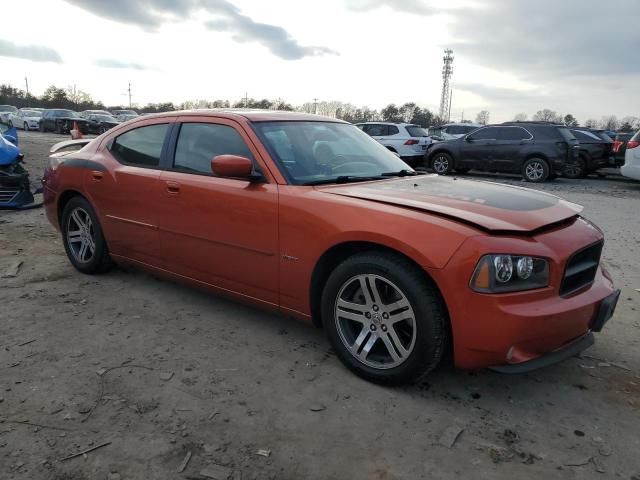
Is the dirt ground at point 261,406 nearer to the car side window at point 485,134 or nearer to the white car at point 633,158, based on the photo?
the white car at point 633,158

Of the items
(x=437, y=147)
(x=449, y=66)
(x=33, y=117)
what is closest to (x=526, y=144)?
(x=437, y=147)

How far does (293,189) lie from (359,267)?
2.31 ft

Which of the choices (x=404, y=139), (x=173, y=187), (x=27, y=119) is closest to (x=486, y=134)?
(x=404, y=139)

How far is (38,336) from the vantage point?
138 inches

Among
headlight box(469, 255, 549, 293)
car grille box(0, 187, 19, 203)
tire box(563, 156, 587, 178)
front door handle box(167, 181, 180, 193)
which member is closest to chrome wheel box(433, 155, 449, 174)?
tire box(563, 156, 587, 178)

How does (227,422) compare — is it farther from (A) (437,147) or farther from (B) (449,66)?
(B) (449,66)

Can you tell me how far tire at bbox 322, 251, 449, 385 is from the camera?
2688 millimetres

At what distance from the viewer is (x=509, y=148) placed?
14.1m

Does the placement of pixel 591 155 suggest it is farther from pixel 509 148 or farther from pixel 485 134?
pixel 485 134

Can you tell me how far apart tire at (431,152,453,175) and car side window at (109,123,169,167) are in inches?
462

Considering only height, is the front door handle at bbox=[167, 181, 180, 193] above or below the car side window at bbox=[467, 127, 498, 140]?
below

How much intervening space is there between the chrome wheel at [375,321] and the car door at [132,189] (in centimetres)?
182

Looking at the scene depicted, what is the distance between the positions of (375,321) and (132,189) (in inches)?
93.8

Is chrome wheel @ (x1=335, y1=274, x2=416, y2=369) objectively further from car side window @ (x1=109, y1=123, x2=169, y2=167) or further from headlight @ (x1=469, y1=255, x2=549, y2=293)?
car side window @ (x1=109, y1=123, x2=169, y2=167)
